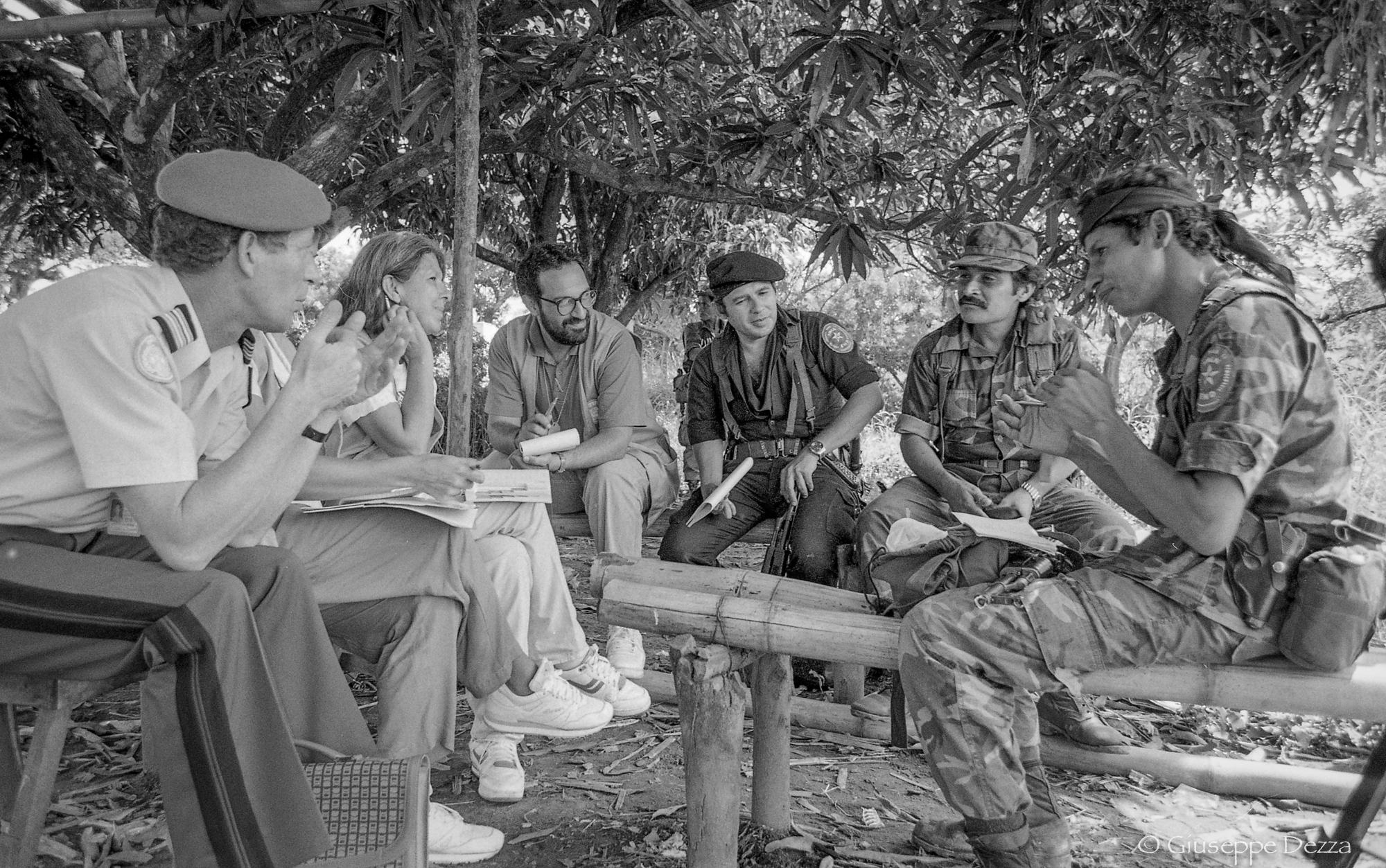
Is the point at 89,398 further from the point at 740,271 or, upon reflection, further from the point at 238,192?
the point at 740,271

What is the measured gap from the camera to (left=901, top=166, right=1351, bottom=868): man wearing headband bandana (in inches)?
87.7

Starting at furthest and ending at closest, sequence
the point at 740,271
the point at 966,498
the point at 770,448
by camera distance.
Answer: the point at 770,448
the point at 740,271
the point at 966,498

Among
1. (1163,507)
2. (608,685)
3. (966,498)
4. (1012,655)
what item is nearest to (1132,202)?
(1163,507)

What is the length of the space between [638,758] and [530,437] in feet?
4.86

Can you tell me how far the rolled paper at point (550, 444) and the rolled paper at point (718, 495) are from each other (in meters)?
0.60

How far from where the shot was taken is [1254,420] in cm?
218

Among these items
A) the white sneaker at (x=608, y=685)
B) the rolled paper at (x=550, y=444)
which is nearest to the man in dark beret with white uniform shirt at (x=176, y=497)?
the white sneaker at (x=608, y=685)

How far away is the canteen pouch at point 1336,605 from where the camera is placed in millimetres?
2184

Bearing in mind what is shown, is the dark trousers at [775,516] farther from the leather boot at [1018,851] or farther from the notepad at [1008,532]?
the leather boot at [1018,851]

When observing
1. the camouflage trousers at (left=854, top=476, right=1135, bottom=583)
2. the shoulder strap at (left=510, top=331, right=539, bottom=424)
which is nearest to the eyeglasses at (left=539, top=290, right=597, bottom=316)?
the shoulder strap at (left=510, top=331, right=539, bottom=424)

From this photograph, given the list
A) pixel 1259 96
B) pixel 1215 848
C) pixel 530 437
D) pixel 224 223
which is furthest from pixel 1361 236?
pixel 224 223

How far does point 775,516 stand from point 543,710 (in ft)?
4.82

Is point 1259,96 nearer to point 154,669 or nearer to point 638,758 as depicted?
point 638,758

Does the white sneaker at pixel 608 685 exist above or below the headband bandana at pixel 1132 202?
below
